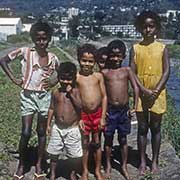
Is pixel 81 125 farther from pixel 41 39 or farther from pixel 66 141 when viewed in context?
pixel 41 39


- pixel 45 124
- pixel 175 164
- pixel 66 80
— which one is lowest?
pixel 175 164

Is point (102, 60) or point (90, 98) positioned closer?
point (90, 98)

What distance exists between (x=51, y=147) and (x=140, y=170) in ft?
3.43

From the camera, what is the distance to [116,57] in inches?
235

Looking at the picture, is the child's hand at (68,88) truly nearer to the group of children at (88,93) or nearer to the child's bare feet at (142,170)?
the group of children at (88,93)

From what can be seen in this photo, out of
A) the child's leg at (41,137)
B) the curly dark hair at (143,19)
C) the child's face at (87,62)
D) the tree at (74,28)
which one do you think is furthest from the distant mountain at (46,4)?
the child's face at (87,62)

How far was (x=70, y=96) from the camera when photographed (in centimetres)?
575

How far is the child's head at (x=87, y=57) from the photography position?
5.77 metres

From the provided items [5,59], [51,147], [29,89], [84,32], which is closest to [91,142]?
[51,147]

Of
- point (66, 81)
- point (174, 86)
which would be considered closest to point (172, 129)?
point (66, 81)

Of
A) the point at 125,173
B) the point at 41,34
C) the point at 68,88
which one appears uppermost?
the point at 41,34

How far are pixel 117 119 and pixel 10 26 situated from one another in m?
69.2

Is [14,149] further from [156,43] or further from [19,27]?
[19,27]

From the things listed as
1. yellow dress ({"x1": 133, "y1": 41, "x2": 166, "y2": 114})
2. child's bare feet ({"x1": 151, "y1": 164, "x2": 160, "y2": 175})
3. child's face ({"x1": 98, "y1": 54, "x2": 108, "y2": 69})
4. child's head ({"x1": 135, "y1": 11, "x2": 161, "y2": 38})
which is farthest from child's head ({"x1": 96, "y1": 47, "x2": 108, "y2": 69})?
child's bare feet ({"x1": 151, "y1": 164, "x2": 160, "y2": 175})
